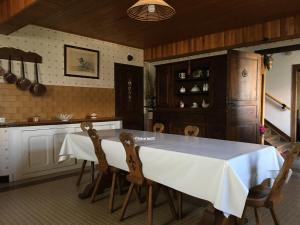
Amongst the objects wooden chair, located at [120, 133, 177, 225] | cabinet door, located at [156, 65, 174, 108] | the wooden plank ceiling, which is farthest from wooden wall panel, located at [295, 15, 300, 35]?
wooden chair, located at [120, 133, 177, 225]

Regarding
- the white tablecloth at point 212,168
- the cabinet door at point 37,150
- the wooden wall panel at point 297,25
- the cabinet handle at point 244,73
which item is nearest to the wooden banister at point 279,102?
the cabinet handle at point 244,73

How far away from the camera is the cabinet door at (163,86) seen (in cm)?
594

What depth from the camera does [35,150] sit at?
3.99m

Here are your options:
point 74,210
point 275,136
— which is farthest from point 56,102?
point 275,136

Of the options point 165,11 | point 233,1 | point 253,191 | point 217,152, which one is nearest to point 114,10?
point 165,11

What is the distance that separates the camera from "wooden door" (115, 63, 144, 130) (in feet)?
19.2

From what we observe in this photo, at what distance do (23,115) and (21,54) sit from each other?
104 centimetres

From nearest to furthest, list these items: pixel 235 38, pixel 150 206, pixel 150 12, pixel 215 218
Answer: pixel 215 218 → pixel 150 206 → pixel 150 12 → pixel 235 38

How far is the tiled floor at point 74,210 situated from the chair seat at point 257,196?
1.64 ft

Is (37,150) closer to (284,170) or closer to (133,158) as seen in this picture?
(133,158)

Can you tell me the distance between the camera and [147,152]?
2.33 meters

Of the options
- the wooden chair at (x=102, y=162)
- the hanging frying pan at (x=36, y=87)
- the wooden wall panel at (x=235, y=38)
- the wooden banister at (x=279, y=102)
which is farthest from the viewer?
the wooden banister at (x=279, y=102)

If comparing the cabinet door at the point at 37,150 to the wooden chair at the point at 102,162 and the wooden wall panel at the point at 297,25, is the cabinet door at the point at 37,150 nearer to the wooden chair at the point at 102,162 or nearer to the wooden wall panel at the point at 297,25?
the wooden chair at the point at 102,162

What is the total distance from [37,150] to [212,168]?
3.14 meters
